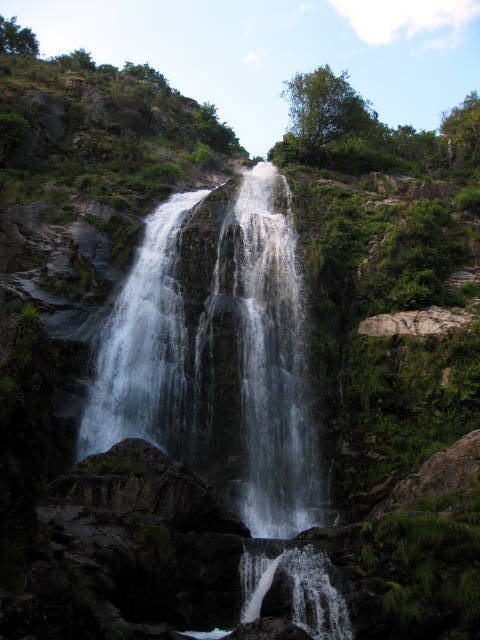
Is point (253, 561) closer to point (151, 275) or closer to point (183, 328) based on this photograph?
point (183, 328)

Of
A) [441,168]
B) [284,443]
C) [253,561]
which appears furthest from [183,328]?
[441,168]

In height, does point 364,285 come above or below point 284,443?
above

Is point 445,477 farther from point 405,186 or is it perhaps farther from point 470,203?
point 405,186

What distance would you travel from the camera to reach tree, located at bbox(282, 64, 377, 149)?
1214 inches

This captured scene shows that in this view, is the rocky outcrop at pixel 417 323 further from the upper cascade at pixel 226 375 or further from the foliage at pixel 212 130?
the foliage at pixel 212 130

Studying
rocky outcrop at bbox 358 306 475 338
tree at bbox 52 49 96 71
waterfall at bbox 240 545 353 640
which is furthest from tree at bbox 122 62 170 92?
waterfall at bbox 240 545 353 640

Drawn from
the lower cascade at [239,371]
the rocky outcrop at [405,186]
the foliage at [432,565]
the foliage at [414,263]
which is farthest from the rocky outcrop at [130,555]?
the rocky outcrop at [405,186]

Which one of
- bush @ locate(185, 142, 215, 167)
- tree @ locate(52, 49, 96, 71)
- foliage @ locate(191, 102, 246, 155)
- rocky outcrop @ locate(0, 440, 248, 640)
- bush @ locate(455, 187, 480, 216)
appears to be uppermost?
tree @ locate(52, 49, 96, 71)

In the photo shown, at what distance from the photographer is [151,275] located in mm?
20562

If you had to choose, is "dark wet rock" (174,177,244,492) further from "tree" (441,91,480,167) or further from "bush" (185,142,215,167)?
"tree" (441,91,480,167)

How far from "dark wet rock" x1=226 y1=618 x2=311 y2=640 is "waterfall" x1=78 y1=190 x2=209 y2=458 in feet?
27.6

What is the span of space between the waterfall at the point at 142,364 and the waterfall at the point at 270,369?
1191 millimetres

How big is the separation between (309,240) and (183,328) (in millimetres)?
6463

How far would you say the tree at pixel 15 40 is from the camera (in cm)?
4101
